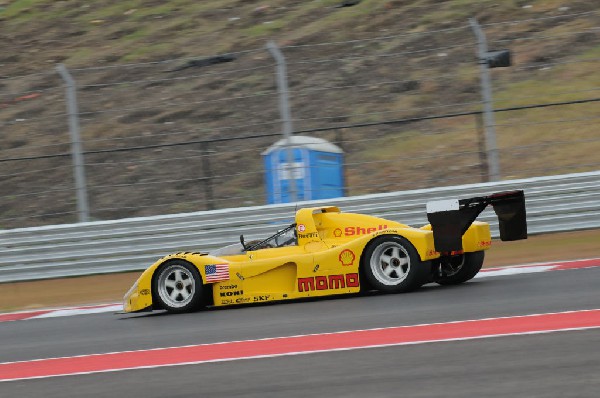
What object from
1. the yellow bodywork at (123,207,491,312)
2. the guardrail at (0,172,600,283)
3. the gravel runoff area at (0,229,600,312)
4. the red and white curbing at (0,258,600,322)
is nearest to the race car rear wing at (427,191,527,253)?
the yellow bodywork at (123,207,491,312)

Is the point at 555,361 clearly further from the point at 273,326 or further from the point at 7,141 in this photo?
the point at 7,141

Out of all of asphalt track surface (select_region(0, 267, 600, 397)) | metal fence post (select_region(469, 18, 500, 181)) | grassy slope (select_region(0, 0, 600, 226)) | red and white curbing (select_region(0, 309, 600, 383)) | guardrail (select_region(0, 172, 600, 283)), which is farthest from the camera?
grassy slope (select_region(0, 0, 600, 226))

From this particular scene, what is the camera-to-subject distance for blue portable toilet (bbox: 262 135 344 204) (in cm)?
1392

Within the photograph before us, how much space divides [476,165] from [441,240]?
7.79 m

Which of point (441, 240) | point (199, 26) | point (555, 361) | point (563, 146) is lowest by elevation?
point (555, 361)

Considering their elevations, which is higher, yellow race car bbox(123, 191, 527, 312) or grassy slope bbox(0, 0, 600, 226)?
grassy slope bbox(0, 0, 600, 226)

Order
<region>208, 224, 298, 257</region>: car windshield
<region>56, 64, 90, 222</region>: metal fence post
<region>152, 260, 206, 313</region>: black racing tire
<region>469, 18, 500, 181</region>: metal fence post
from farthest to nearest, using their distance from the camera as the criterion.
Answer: <region>56, 64, 90, 222</region>: metal fence post
<region>469, 18, 500, 181</region>: metal fence post
<region>152, 260, 206, 313</region>: black racing tire
<region>208, 224, 298, 257</region>: car windshield

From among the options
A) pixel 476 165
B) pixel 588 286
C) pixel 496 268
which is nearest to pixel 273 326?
pixel 588 286

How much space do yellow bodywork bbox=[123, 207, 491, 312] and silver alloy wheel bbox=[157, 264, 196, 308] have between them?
0.38ft

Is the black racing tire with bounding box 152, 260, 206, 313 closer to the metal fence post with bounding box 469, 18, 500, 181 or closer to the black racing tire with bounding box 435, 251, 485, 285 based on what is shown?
the black racing tire with bounding box 435, 251, 485, 285

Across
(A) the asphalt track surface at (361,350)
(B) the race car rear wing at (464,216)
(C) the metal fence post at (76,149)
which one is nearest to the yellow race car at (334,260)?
(B) the race car rear wing at (464,216)

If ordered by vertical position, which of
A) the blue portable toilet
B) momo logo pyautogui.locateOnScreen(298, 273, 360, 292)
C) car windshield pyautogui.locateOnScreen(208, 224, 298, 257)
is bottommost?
momo logo pyautogui.locateOnScreen(298, 273, 360, 292)

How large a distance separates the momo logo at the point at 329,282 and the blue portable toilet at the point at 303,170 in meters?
4.06

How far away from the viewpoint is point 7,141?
21500mm
